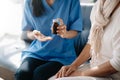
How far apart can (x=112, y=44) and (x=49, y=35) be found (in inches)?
23.2

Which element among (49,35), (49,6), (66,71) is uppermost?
(49,6)

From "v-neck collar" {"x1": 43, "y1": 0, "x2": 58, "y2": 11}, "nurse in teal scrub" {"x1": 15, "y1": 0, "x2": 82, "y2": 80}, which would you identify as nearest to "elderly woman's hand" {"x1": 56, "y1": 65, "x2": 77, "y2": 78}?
"nurse in teal scrub" {"x1": 15, "y1": 0, "x2": 82, "y2": 80}

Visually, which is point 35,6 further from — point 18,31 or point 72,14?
point 18,31

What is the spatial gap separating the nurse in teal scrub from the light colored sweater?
359mm

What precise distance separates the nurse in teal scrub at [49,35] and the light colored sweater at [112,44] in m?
0.36

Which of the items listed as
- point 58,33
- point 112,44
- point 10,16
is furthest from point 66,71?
point 10,16

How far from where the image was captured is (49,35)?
1.67 meters

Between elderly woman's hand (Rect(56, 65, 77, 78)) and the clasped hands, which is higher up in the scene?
the clasped hands

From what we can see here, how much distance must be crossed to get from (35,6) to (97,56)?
63 centimetres

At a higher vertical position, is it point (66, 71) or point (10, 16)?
point (10, 16)

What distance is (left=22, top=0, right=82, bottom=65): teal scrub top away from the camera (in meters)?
1.62

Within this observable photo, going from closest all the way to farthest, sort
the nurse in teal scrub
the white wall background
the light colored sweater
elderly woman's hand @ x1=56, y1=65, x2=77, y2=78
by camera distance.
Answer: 1. the light colored sweater
2. elderly woman's hand @ x1=56, y1=65, x2=77, y2=78
3. the nurse in teal scrub
4. the white wall background

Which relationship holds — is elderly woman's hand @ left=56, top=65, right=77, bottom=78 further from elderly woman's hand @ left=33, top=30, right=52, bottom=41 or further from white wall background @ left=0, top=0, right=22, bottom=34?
white wall background @ left=0, top=0, right=22, bottom=34

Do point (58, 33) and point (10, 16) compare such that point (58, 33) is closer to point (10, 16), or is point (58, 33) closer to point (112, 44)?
point (112, 44)
